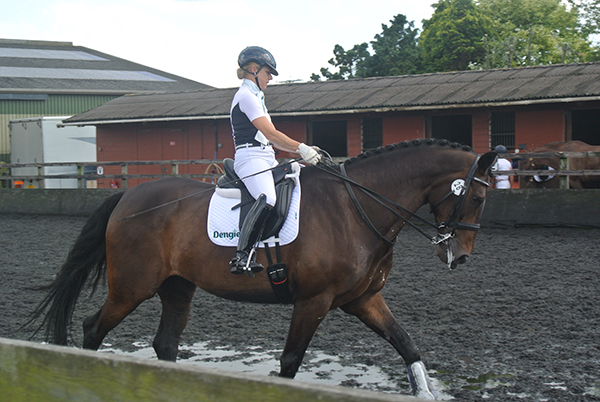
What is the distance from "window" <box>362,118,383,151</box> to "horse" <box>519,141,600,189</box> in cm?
677

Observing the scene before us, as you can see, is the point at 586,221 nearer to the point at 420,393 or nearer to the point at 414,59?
the point at 420,393

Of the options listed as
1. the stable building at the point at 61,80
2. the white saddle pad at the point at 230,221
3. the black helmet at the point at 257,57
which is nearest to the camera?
the white saddle pad at the point at 230,221

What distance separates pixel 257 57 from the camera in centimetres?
437

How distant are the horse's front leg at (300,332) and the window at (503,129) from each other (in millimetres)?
16060

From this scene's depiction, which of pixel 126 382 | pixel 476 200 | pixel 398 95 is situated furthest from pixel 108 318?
pixel 398 95

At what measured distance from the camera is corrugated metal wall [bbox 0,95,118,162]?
33.6m

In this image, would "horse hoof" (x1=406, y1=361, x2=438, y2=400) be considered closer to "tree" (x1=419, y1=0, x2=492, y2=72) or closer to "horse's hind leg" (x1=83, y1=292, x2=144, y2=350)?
"horse's hind leg" (x1=83, y1=292, x2=144, y2=350)

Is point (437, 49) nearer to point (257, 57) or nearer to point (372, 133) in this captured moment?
point (372, 133)

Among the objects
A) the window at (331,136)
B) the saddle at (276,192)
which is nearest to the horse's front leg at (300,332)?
the saddle at (276,192)

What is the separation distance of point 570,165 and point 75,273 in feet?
40.5

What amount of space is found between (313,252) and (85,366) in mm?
1967

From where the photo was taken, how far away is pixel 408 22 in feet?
150

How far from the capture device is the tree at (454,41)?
43469 millimetres

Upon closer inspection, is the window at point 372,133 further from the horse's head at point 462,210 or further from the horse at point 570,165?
the horse's head at point 462,210
